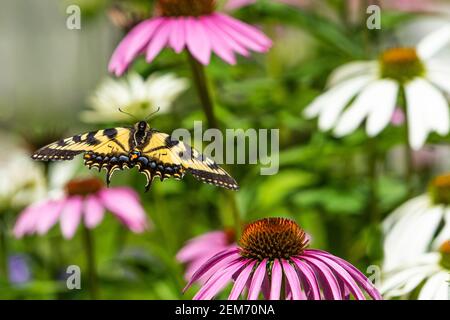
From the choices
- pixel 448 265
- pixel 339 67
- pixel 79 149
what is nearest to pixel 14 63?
pixel 339 67

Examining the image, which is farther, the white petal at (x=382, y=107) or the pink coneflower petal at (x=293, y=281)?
the white petal at (x=382, y=107)

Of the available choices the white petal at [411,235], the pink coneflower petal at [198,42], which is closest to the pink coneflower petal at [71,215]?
the pink coneflower petal at [198,42]

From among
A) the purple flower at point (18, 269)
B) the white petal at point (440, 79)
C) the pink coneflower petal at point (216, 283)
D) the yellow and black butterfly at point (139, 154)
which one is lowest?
the purple flower at point (18, 269)

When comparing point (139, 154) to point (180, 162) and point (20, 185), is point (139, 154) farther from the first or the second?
point (20, 185)

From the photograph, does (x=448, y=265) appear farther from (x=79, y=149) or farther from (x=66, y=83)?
(x=66, y=83)

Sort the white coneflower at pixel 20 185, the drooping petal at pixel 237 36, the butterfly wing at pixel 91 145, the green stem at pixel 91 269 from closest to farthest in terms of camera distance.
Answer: the butterfly wing at pixel 91 145, the drooping petal at pixel 237 36, the green stem at pixel 91 269, the white coneflower at pixel 20 185

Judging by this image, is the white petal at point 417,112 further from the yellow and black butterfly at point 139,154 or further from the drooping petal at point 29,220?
the drooping petal at point 29,220

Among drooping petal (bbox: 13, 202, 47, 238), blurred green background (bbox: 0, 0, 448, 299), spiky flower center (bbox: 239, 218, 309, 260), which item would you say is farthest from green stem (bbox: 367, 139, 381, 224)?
drooping petal (bbox: 13, 202, 47, 238)

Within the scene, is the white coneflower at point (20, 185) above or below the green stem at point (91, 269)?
above
